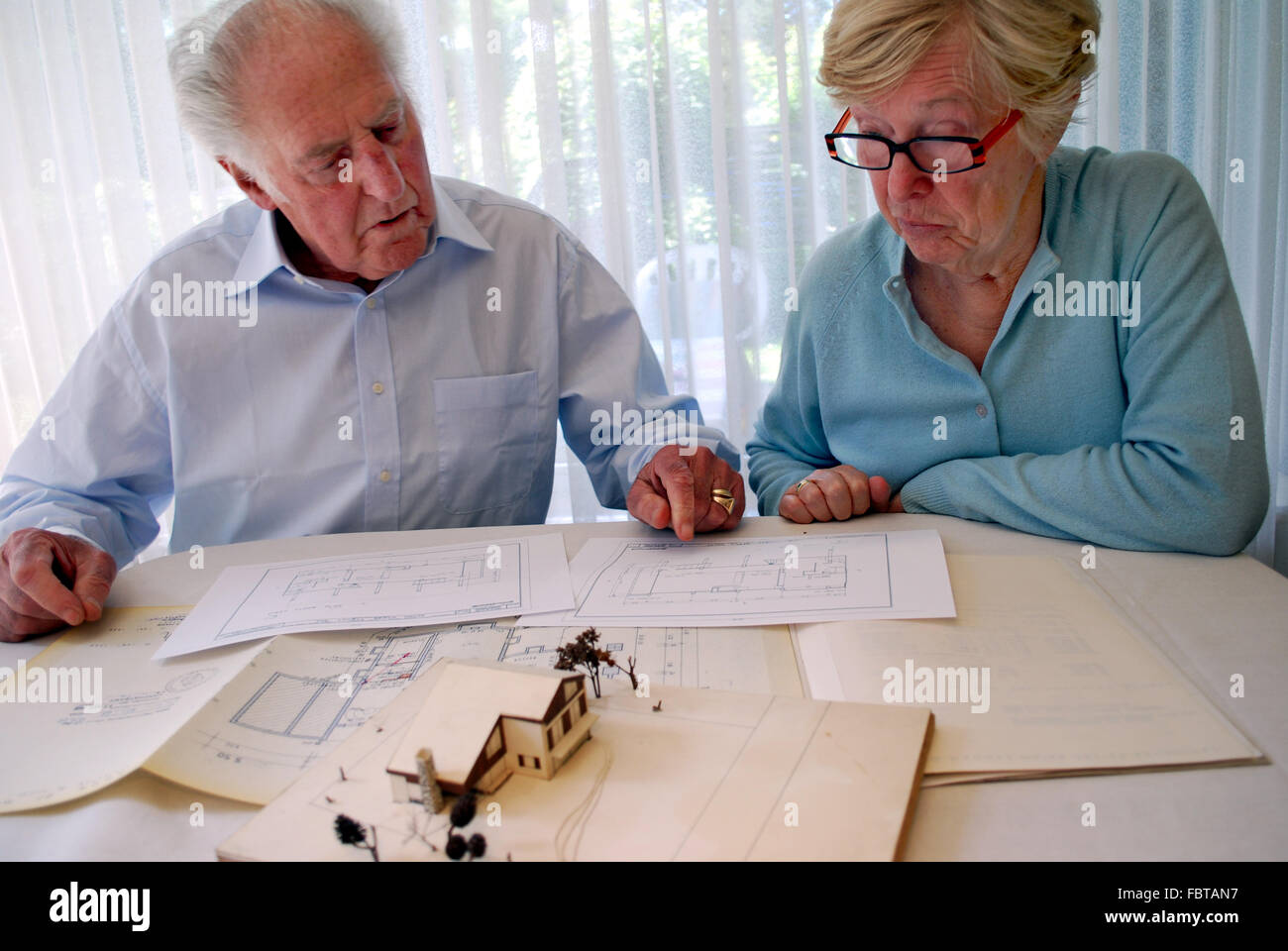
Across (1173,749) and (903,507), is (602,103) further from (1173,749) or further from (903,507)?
(1173,749)

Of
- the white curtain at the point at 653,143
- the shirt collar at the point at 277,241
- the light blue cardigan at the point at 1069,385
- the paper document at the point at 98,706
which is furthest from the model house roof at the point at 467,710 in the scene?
the white curtain at the point at 653,143

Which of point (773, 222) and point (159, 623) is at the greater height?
point (773, 222)

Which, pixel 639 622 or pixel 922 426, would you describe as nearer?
pixel 639 622

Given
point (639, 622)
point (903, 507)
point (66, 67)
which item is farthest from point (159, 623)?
point (66, 67)

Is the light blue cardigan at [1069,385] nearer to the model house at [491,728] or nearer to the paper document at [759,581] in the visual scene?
the paper document at [759,581]

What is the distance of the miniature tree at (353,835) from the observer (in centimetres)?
65

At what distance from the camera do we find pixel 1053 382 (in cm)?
131

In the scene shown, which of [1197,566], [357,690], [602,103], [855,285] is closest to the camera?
[357,690]

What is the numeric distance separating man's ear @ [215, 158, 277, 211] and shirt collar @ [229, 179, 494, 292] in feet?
0.13

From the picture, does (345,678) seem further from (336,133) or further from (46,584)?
(336,133)

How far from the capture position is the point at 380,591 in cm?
115

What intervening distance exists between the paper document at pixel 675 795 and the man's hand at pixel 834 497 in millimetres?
541

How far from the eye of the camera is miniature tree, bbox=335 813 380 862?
65 cm

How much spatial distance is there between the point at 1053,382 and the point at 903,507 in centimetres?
27
